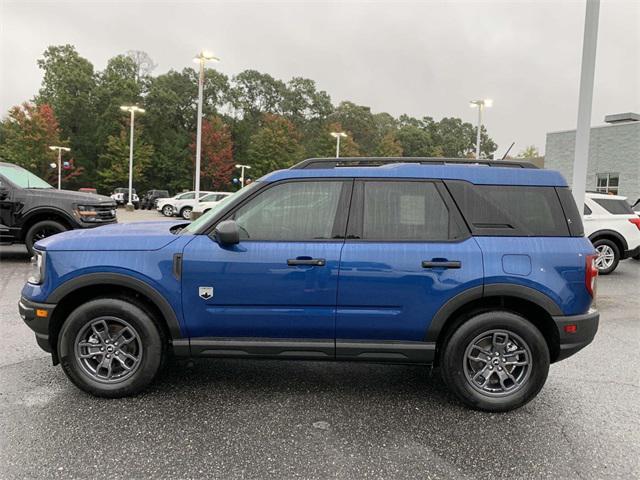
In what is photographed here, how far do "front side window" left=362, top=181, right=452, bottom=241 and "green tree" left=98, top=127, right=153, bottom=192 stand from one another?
2192 inches

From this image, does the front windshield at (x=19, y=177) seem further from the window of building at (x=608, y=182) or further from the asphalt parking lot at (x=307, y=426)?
the window of building at (x=608, y=182)

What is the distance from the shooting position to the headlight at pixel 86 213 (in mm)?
9727

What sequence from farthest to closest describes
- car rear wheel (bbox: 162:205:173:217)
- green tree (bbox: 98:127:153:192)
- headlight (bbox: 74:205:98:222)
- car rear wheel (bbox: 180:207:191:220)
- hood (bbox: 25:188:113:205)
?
1. green tree (bbox: 98:127:153:192)
2. car rear wheel (bbox: 162:205:173:217)
3. car rear wheel (bbox: 180:207:191:220)
4. headlight (bbox: 74:205:98:222)
5. hood (bbox: 25:188:113:205)

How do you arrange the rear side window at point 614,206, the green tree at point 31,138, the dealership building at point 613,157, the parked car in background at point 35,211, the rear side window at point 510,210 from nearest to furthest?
1. the rear side window at point 510,210
2. the parked car in background at point 35,211
3. the rear side window at point 614,206
4. the dealership building at point 613,157
5. the green tree at point 31,138

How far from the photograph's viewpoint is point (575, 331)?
11.8 ft

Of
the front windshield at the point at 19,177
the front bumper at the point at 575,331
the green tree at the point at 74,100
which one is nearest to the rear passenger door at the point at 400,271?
the front bumper at the point at 575,331

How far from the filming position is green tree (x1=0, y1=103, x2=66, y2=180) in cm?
5056

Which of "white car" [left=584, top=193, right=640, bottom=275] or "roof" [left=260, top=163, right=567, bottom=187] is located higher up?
"roof" [left=260, top=163, right=567, bottom=187]

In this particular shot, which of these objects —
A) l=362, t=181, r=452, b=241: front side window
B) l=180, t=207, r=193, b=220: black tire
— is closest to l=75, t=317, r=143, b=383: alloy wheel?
l=362, t=181, r=452, b=241: front side window

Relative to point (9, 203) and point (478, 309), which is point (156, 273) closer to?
point (478, 309)

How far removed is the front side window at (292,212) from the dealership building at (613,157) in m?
26.8

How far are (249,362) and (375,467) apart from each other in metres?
2.01

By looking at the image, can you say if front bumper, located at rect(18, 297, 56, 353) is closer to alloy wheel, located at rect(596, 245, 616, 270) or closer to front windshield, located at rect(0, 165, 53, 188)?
front windshield, located at rect(0, 165, 53, 188)

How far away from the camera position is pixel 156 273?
3.62m
